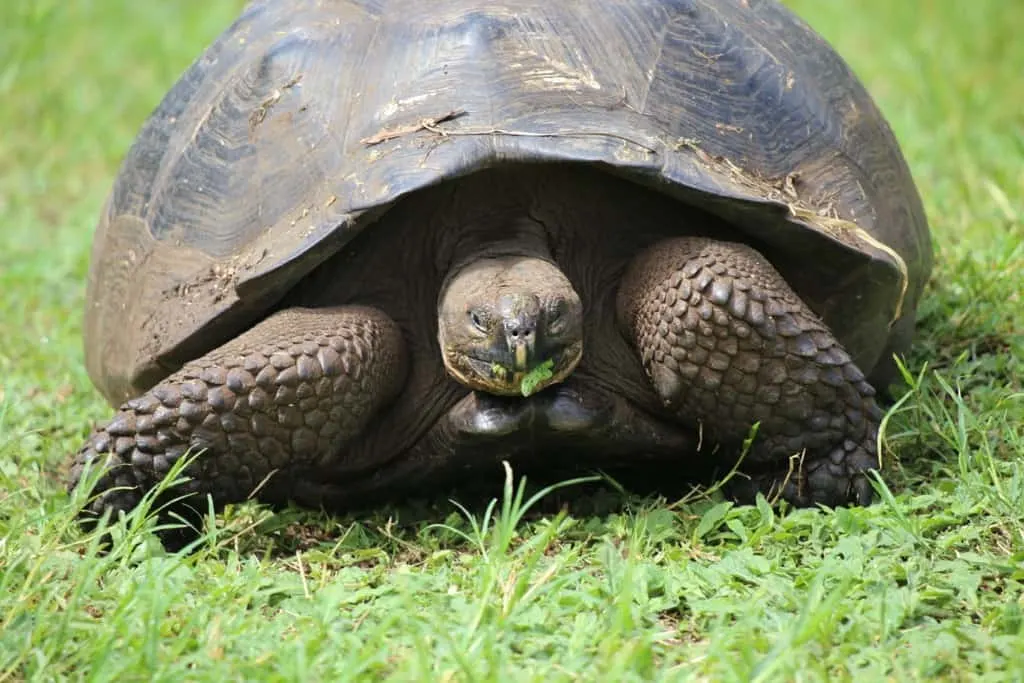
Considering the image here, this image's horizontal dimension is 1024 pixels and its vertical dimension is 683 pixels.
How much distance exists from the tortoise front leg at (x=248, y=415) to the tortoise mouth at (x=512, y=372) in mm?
247

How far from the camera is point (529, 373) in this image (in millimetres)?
3359

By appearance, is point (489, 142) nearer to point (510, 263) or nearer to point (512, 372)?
point (510, 263)

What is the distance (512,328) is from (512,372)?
0.12m

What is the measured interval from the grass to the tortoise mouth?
330 mm

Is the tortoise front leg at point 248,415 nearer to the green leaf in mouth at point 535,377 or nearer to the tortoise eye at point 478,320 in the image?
the tortoise eye at point 478,320

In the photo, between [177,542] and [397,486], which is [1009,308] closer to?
[397,486]

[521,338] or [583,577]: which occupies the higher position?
[521,338]

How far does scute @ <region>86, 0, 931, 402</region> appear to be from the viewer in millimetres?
3527

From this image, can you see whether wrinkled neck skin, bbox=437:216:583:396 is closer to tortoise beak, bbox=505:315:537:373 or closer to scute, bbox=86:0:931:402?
tortoise beak, bbox=505:315:537:373

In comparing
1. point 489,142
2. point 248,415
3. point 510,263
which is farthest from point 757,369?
point 248,415

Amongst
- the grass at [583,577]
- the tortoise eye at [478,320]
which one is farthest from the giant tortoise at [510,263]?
the grass at [583,577]

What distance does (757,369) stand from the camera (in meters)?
3.48

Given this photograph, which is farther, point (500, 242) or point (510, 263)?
point (500, 242)

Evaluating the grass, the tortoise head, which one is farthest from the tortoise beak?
the grass
